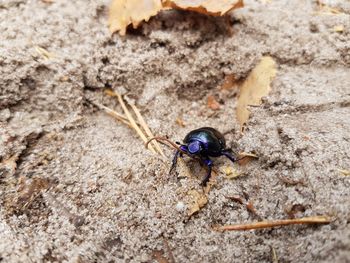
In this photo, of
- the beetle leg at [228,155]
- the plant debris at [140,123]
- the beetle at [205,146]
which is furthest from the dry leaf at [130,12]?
the beetle leg at [228,155]

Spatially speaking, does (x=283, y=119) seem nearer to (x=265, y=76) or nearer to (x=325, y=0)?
(x=265, y=76)

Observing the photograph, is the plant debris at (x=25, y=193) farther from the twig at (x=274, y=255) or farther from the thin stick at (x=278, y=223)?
the twig at (x=274, y=255)

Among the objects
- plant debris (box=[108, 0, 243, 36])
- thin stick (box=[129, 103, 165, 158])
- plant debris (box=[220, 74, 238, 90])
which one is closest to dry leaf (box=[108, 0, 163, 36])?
plant debris (box=[108, 0, 243, 36])

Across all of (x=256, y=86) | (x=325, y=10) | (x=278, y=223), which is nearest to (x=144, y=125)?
(x=256, y=86)

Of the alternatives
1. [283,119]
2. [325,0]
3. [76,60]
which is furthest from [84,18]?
[325,0]

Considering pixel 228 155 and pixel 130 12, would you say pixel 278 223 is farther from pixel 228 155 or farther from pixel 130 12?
pixel 130 12

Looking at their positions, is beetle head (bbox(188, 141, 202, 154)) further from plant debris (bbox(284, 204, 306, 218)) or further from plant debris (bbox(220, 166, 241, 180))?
plant debris (bbox(284, 204, 306, 218))
